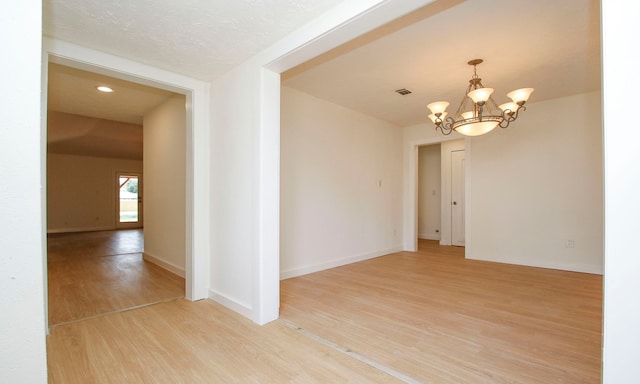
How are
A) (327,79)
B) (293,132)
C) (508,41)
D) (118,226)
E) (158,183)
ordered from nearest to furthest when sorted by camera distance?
(508,41) < (327,79) < (293,132) < (158,183) < (118,226)

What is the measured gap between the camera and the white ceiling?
195cm

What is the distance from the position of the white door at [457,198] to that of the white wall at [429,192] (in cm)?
65

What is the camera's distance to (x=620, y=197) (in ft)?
3.06

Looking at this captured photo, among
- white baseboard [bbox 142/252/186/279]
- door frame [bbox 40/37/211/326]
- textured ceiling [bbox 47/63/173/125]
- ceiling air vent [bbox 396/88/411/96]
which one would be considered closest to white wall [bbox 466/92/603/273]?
ceiling air vent [bbox 396/88/411/96]

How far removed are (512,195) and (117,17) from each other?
5.58 metres

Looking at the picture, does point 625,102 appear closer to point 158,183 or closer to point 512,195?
point 512,195

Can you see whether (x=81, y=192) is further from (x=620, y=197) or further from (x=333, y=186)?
(x=620, y=197)

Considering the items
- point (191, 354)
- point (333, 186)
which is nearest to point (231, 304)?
point (191, 354)

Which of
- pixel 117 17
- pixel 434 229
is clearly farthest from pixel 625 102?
pixel 434 229

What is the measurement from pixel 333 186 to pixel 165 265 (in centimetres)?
287

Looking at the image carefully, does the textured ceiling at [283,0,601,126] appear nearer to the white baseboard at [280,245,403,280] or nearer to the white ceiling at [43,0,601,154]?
the white ceiling at [43,0,601,154]

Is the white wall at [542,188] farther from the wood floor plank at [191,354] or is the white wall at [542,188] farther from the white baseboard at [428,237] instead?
the wood floor plank at [191,354]

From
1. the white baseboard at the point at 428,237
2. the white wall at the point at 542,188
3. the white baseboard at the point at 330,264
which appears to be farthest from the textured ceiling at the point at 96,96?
the white baseboard at the point at 428,237

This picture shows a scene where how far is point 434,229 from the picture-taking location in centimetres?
746
